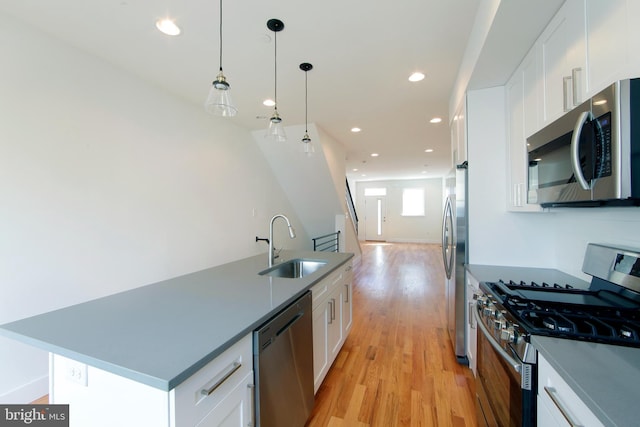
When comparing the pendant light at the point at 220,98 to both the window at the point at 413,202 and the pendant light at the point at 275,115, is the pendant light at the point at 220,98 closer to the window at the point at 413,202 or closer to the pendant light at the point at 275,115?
the pendant light at the point at 275,115

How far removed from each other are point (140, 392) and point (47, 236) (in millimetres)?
2088

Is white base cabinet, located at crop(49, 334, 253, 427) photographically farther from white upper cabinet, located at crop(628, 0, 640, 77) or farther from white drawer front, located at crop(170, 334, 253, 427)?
white upper cabinet, located at crop(628, 0, 640, 77)

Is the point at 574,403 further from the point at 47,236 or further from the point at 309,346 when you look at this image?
the point at 47,236

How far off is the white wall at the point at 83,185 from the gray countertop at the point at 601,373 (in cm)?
314

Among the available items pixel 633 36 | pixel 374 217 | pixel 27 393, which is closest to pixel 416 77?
pixel 633 36

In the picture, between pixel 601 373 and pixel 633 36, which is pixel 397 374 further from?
pixel 633 36

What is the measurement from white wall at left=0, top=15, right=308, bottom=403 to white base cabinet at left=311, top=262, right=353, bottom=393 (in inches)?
81.6

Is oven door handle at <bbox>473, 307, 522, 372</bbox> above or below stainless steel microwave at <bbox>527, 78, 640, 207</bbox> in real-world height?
below

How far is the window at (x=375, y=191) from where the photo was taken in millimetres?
10938

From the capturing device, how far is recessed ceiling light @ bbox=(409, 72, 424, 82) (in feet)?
8.30

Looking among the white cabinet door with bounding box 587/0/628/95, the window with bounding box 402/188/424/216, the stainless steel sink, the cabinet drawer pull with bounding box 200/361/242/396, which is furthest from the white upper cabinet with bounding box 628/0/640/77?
the window with bounding box 402/188/424/216

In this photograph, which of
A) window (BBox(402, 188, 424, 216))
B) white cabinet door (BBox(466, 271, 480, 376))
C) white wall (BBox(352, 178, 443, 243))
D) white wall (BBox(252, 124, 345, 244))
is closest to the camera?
white cabinet door (BBox(466, 271, 480, 376))

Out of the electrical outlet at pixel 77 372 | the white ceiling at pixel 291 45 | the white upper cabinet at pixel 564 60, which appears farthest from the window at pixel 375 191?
the electrical outlet at pixel 77 372

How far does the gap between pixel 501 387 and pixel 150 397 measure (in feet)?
4.59
